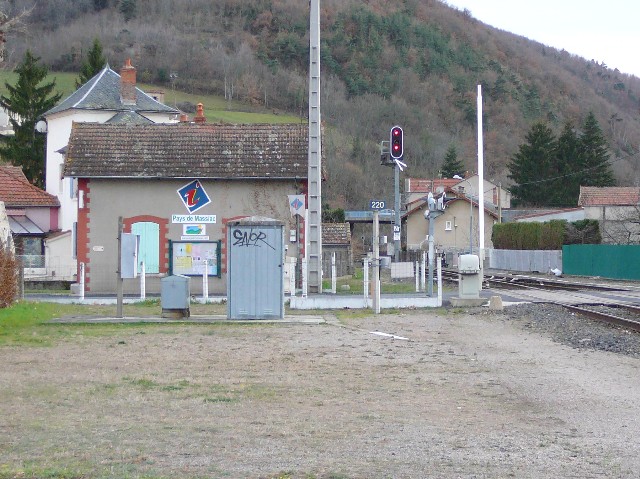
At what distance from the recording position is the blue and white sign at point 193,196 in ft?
108

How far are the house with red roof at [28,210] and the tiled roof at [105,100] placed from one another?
6357 millimetres

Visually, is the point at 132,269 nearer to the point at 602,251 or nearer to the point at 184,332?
the point at 184,332

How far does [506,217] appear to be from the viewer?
315ft

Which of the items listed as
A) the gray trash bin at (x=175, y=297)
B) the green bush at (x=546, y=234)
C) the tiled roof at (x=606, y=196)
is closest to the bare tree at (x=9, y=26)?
the gray trash bin at (x=175, y=297)

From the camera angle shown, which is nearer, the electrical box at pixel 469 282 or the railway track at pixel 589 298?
the railway track at pixel 589 298

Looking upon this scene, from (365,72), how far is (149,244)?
88.2 m

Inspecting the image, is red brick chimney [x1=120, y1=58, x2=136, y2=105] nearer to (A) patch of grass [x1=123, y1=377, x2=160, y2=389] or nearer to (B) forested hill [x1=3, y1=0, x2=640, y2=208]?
(B) forested hill [x1=3, y1=0, x2=640, y2=208]

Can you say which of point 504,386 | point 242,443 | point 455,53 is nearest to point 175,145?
point 504,386

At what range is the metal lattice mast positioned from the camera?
26156 millimetres

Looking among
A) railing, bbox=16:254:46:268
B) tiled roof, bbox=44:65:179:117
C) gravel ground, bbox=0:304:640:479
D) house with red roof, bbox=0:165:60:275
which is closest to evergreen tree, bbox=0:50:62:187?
tiled roof, bbox=44:65:179:117

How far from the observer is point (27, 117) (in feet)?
231

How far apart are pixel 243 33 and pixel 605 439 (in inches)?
5332

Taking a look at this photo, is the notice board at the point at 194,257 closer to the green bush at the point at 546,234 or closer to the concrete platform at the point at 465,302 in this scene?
the concrete platform at the point at 465,302

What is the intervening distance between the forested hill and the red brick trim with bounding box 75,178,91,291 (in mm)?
63264
